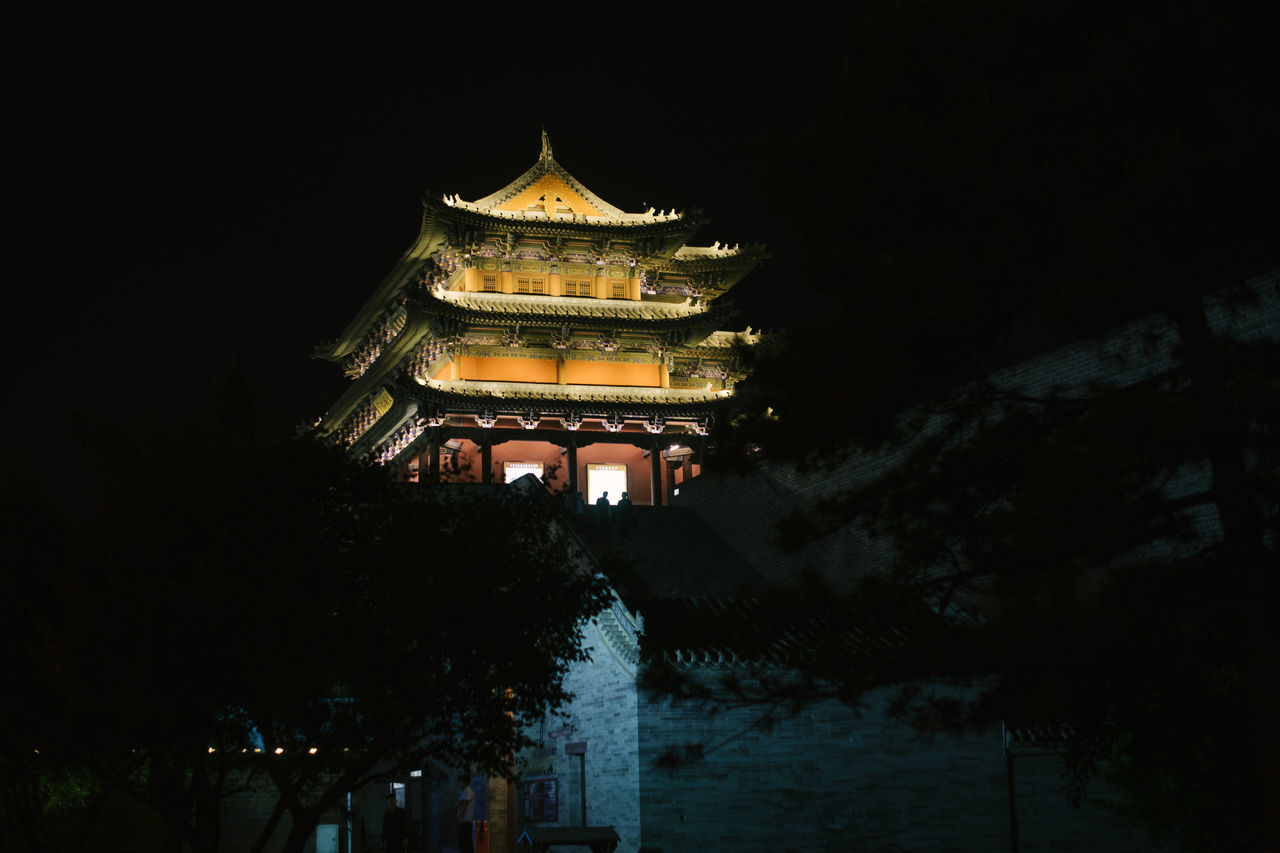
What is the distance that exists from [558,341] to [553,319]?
29.4 inches

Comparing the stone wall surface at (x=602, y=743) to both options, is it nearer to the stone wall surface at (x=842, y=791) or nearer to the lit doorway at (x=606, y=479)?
the stone wall surface at (x=842, y=791)

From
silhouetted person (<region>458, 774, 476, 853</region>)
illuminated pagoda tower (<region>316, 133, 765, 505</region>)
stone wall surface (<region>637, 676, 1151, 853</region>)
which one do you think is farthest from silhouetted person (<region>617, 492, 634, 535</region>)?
illuminated pagoda tower (<region>316, 133, 765, 505</region>)

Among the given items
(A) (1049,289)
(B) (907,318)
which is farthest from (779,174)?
(A) (1049,289)

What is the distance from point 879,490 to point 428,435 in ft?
79.5

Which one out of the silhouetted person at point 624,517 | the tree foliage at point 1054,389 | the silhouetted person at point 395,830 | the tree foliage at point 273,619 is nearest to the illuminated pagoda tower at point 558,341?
the silhouetted person at point 624,517

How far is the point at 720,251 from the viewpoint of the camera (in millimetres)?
36625

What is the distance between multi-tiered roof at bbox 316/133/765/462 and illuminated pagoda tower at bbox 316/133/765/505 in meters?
0.04

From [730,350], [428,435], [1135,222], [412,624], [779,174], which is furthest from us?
[730,350]

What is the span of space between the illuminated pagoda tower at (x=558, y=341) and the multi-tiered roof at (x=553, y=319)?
4 cm

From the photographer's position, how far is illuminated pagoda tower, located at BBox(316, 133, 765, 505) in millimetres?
32375

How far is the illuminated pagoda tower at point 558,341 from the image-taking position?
106 feet

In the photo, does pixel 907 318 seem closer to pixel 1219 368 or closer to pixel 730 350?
pixel 1219 368

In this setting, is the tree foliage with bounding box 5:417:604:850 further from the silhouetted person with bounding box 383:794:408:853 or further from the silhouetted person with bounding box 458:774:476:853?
the silhouetted person with bounding box 383:794:408:853

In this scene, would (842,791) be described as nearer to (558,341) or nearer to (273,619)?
(273,619)
